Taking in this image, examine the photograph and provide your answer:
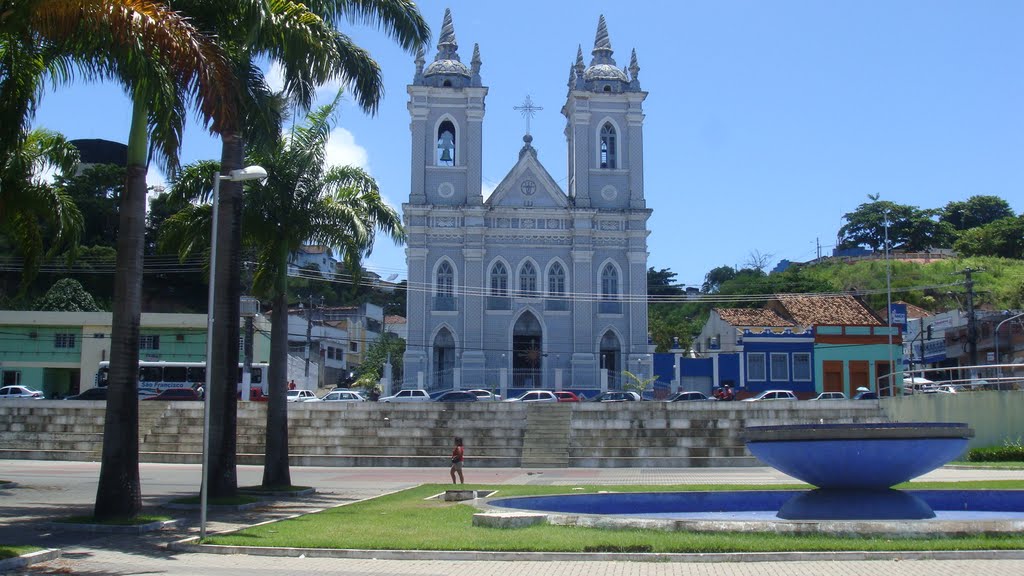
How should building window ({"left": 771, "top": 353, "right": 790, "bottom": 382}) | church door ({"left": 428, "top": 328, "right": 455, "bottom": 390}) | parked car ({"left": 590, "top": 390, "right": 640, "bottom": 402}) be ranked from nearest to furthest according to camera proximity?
parked car ({"left": 590, "top": 390, "right": 640, "bottom": 402}), church door ({"left": 428, "top": 328, "right": 455, "bottom": 390}), building window ({"left": 771, "top": 353, "right": 790, "bottom": 382})

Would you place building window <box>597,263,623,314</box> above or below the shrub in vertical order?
above

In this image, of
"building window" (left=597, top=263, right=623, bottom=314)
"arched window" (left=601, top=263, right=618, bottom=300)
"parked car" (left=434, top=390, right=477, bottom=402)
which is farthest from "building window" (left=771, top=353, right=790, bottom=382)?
"parked car" (left=434, top=390, right=477, bottom=402)

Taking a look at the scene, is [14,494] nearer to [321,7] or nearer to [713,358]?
[321,7]

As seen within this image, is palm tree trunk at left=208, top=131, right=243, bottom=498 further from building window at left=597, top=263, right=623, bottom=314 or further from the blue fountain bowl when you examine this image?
building window at left=597, top=263, right=623, bottom=314

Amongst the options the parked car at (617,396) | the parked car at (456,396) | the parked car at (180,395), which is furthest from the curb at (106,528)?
the parked car at (617,396)

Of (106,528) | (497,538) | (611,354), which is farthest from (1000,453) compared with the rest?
(611,354)

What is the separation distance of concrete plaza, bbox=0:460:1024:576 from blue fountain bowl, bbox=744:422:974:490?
11.3 feet

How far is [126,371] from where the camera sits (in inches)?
604

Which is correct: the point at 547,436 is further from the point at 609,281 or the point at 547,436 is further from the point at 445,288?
the point at 609,281

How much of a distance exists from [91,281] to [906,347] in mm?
53332

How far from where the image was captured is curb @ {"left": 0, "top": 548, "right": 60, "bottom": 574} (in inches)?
435

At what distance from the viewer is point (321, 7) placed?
19.5m

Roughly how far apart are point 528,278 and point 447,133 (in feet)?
29.3

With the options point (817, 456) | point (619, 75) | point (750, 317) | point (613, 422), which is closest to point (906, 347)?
point (750, 317)
